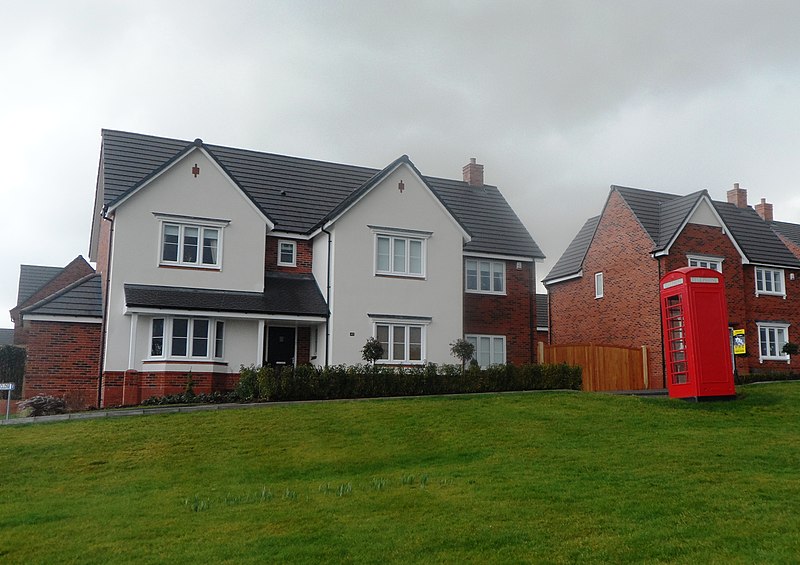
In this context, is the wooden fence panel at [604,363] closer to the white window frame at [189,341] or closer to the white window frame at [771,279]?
the white window frame at [771,279]

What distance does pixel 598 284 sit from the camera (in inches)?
1490

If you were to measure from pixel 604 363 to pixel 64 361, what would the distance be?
19.2 m

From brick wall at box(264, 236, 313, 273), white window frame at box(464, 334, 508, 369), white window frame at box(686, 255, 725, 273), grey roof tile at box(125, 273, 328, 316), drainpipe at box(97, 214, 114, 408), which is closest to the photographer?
grey roof tile at box(125, 273, 328, 316)

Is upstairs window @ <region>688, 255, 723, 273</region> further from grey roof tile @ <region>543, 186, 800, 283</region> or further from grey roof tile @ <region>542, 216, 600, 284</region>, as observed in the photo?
grey roof tile @ <region>542, 216, 600, 284</region>

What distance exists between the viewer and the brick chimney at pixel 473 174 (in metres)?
36.5

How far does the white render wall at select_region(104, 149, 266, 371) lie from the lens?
24.8m

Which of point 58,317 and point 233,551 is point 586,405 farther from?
point 58,317

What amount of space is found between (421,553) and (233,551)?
→ 6.76ft

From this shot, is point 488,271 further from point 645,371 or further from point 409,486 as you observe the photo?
point 409,486

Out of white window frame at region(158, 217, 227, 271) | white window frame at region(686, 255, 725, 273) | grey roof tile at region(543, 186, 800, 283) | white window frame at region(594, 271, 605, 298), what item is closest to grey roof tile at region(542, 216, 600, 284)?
grey roof tile at region(543, 186, 800, 283)

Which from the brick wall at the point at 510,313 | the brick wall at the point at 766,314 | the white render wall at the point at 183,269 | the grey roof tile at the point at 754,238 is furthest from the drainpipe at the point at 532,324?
the white render wall at the point at 183,269

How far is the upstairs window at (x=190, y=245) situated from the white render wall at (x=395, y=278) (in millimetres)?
3984

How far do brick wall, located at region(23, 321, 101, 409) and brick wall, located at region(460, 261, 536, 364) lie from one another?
1357 cm

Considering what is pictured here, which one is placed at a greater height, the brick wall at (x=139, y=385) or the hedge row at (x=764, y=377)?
the hedge row at (x=764, y=377)
